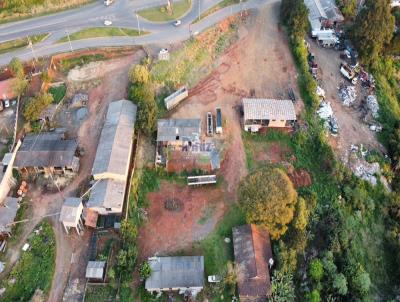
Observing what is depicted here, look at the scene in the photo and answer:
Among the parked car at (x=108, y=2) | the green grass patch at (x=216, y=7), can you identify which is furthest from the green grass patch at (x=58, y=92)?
the green grass patch at (x=216, y=7)

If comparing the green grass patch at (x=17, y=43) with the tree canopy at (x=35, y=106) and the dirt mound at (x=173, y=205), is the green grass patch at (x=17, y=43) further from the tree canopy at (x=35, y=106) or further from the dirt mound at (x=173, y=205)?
the dirt mound at (x=173, y=205)

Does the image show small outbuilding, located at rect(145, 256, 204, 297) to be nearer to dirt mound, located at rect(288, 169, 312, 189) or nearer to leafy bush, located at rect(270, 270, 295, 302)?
leafy bush, located at rect(270, 270, 295, 302)

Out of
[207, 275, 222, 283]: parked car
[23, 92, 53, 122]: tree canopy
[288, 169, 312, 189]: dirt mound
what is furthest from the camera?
[23, 92, 53, 122]: tree canopy

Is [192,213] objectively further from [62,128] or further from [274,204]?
[62,128]

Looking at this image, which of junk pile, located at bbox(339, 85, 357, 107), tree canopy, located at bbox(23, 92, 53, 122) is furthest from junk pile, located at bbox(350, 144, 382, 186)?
tree canopy, located at bbox(23, 92, 53, 122)

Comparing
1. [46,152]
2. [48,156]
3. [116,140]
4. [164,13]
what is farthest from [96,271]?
[164,13]

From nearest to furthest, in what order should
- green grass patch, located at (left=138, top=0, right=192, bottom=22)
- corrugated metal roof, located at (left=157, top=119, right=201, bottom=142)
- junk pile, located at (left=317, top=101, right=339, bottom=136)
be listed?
1. corrugated metal roof, located at (left=157, top=119, right=201, bottom=142)
2. junk pile, located at (left=317, top=101, right=339, bottom=136)
3. green grass patch, located at (left=138, top=0, right=192, bottom=22)

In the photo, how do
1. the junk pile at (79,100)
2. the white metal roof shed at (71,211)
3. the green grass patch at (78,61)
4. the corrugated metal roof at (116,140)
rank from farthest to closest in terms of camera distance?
the green grass patch at (78,61) → the junk pile at (79,100) → the corrugated metal roof at (116,140) → the white metal roof shed at (71,211)
